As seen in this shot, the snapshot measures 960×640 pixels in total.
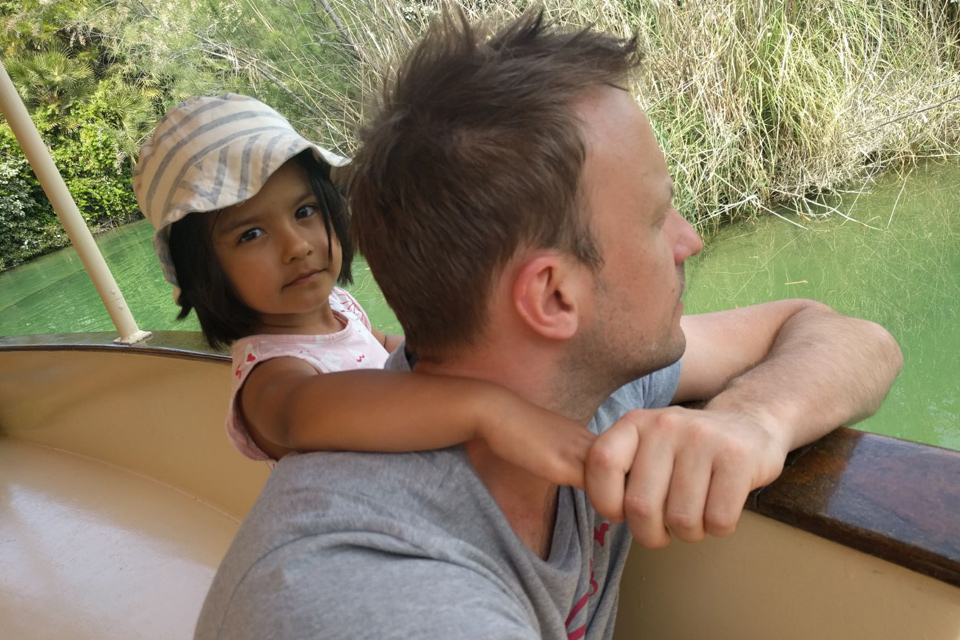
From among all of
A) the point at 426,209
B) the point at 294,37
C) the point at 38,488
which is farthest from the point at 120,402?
the point at 294,37

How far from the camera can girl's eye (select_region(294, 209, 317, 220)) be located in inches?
59.7

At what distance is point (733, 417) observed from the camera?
83cm

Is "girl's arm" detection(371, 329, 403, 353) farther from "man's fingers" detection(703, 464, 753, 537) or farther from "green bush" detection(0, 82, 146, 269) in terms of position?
"green bush" detection(0, 82, 146, 269)

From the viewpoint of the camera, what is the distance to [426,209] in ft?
3.00

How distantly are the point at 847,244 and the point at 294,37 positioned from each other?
13.5 feet

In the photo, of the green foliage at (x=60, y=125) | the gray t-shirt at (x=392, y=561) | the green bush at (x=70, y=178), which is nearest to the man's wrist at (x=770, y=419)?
the gray t-shirt at (x=392, y=561)

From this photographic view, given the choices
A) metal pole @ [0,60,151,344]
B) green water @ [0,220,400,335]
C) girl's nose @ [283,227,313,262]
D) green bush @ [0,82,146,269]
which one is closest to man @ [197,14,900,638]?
girl's nose @ [283,227,313,262]

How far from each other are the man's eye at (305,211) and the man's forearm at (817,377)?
926 mm

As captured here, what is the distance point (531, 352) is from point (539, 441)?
0.49 ft

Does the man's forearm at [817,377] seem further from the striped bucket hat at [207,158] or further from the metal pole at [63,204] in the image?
the metal pole at [63,204]

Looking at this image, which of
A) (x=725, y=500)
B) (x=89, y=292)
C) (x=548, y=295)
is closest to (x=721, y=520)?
(x=725, y=500)

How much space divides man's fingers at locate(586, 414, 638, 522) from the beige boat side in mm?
244

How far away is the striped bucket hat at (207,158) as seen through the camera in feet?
4.52

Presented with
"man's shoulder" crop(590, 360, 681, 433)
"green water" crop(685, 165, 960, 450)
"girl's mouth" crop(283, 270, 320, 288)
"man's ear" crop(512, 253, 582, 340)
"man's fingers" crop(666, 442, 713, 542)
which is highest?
"man's ear" crop(512, 253, 582, 340)
